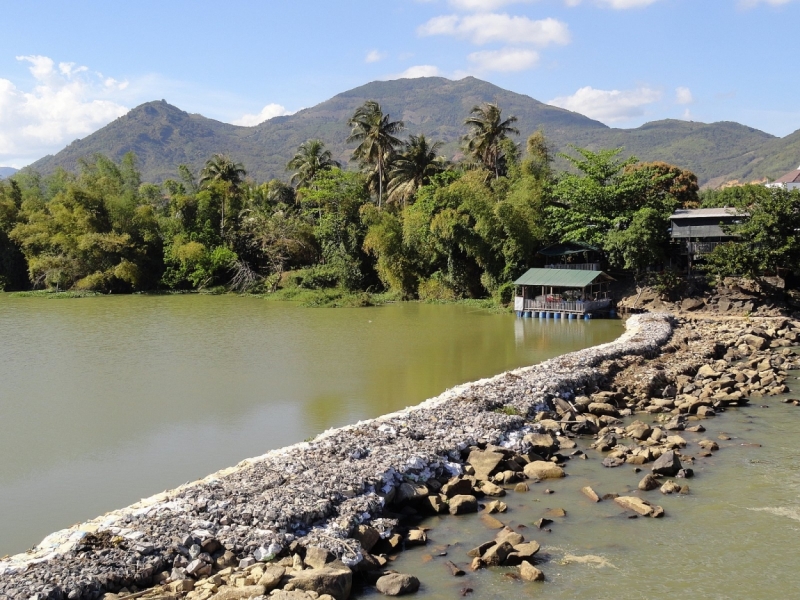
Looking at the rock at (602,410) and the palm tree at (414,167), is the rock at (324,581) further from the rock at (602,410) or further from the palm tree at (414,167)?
the palm tree at (414,167)

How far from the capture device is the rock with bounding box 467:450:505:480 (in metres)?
10.9

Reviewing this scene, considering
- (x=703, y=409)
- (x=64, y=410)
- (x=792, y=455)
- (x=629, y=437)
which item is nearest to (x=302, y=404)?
(x=64, y=410)

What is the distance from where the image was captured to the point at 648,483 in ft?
34.5

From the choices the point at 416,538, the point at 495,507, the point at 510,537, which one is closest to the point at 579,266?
the point at 495,507

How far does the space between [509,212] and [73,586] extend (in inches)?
1130

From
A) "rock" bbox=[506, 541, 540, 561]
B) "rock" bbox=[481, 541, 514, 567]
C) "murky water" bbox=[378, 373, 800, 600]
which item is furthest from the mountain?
"rock" bbox=[481, 541, 514, 567]

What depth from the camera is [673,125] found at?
A: 7234 inches

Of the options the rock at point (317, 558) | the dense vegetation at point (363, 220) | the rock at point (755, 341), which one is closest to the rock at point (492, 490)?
the rock at point (317, 558)

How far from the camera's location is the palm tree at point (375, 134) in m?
42.8

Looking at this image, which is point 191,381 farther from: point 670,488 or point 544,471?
point 670,488

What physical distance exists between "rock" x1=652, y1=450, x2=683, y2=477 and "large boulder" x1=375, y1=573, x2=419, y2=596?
5.14 meters

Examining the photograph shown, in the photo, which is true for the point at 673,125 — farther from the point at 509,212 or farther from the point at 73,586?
the point at 73,586

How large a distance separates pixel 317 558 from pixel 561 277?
24857 millimetres

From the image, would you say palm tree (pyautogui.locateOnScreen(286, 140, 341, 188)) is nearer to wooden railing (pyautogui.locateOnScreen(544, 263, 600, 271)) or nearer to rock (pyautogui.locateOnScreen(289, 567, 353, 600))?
wooden railing (pyautogui.locateOnScreen(544, 263, 600, 271))
